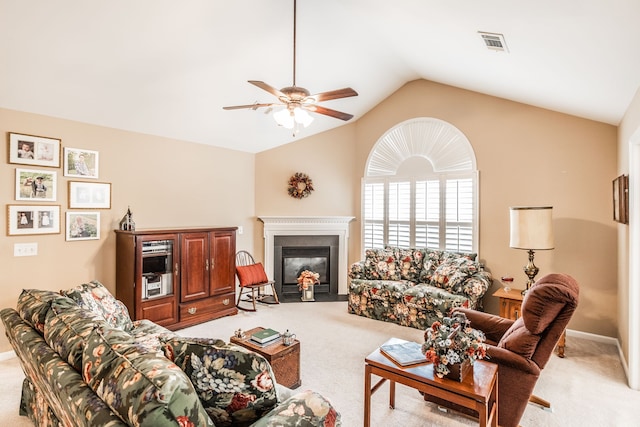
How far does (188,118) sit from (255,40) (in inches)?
60.8

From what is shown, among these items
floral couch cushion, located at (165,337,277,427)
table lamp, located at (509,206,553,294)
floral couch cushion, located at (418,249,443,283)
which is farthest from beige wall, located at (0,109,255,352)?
table lamp, located at (509,206,553,294)

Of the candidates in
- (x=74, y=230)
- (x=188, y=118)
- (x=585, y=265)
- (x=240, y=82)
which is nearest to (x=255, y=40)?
(x=240, y=82)

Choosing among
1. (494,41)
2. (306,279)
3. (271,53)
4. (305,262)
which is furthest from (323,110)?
(305,262)

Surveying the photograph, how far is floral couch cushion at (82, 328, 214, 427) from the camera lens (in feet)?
3.56

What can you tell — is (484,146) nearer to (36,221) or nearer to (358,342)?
(358,342)

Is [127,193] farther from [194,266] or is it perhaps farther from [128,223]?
[194,266]

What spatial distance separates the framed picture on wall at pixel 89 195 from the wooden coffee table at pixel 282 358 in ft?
8.19

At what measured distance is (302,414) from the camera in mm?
1395

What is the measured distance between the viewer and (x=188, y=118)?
443cm

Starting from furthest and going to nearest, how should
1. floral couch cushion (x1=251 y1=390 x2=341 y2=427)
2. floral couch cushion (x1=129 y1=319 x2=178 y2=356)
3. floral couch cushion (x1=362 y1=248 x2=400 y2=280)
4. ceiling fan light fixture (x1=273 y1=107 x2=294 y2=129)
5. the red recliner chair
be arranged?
floral couch cushion (x1=362 y1=248 x2=400 y2=280) → ceiling fan light fixture (x1=273 y1=107 x2=294 y2=129) → floral couch cushion (x1=129 y1=319 x2=178 y2=356) → the red recliner chair → floral couch cushion (x1=251 y1=390 x2=341 y2=427)

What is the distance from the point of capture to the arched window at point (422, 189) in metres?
5.07

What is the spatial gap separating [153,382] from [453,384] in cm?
162

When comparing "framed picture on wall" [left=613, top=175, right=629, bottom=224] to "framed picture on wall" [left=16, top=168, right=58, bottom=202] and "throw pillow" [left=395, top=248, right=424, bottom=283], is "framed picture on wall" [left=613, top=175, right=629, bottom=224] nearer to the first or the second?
"throw pillow" [left=395, top=248, right=424, bottom=283]

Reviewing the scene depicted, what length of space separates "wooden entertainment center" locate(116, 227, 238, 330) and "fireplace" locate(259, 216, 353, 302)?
1092mm
